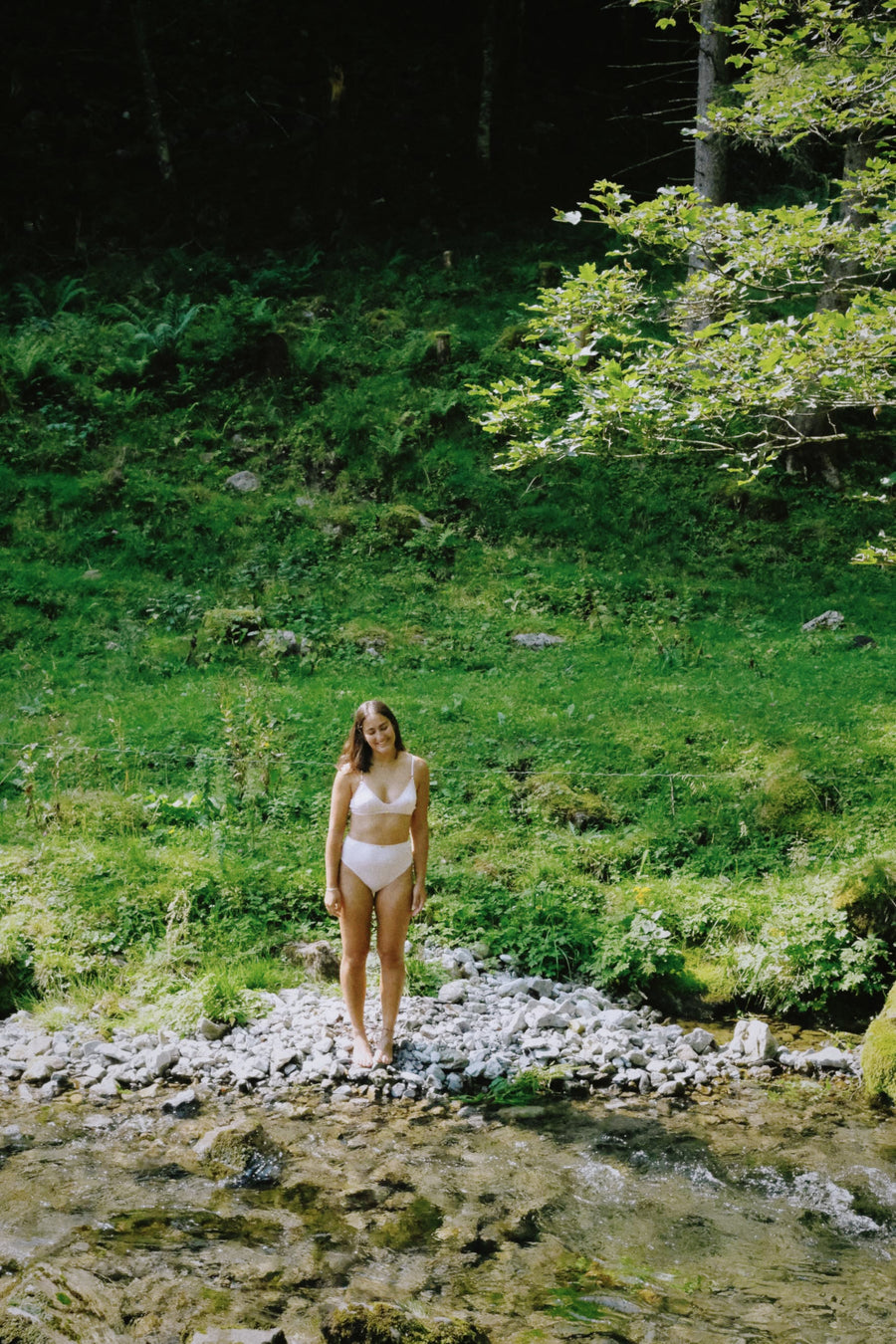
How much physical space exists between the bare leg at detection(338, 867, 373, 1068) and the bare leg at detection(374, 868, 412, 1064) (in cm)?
8

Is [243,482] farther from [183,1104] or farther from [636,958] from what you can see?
[183,1104]

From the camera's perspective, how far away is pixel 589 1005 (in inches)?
247

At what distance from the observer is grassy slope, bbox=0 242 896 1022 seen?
698 cm

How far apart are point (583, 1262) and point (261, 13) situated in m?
Result: 29.3

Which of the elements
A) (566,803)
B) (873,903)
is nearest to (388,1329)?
(873,903)

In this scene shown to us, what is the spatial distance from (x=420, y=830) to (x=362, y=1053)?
1359 mm

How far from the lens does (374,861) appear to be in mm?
5461

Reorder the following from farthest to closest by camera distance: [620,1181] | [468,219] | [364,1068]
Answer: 1. [468,219]
2. [364,1068]
3. [620,1181]

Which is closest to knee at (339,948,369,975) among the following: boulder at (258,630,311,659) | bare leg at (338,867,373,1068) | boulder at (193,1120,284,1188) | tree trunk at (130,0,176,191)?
bare leg at (338,867,373,1068)

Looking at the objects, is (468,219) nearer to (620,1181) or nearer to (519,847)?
(519,847)

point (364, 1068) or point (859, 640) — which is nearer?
point (364, 1068)

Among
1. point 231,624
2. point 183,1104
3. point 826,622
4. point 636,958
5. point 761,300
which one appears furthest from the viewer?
point 826,622

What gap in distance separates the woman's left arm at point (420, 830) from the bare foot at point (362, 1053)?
0.85 meters

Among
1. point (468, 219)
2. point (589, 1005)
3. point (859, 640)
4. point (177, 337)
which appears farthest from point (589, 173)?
point (589, 1005)
